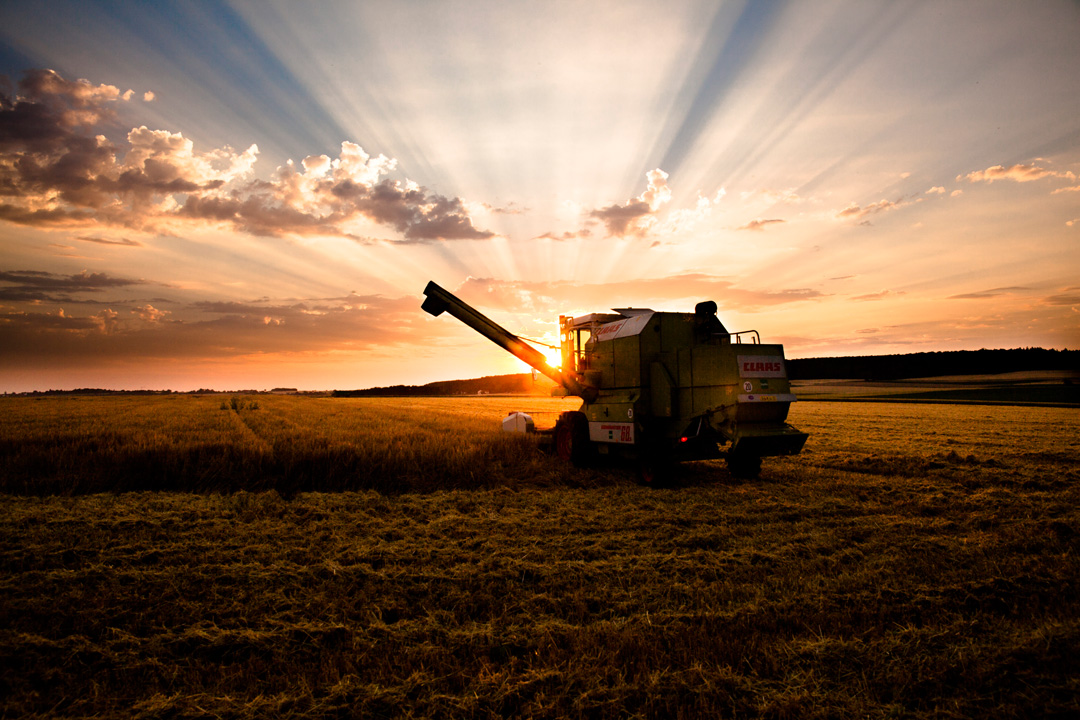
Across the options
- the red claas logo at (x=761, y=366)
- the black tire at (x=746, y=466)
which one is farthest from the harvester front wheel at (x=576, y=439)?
the red claas logo at (x=761, y=366)

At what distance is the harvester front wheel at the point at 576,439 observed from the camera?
1162 cm

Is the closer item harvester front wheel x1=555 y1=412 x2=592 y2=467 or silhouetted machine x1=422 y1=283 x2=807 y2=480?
silhouetted machine x1=422 y1=283 x2=807 y2=480

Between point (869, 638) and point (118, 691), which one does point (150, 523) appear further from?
point (869, 638)

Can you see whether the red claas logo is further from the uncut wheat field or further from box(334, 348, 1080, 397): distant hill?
box(334, 348, 1080, 397): distant hill

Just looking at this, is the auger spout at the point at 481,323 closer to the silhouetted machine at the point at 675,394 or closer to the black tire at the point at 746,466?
the silhouetted machine at the point at 675,394

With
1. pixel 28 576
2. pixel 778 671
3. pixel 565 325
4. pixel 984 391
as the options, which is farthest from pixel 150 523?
pixel 984 391

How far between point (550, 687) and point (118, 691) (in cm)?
264

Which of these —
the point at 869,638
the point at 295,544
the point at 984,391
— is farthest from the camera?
the point at 984,391

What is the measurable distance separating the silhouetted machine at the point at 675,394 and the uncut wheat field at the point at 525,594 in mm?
763

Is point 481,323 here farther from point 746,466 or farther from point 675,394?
point 746,466

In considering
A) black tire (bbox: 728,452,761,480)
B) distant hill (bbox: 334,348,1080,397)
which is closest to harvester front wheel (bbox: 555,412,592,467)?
black tire (bbox: 728,452,761,480)

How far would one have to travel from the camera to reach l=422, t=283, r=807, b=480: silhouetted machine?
30.5 ft

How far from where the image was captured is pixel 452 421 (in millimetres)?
20703

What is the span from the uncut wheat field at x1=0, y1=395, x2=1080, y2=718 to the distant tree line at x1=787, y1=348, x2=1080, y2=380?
163 ft
